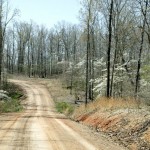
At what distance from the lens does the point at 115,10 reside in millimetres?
47781

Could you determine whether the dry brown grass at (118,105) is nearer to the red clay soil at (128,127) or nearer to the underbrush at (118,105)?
the underbrush at (118,105)

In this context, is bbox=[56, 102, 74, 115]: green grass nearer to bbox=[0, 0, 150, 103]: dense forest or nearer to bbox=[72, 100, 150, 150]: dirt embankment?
bbox=[0, 0, 150, 103]: dense forest

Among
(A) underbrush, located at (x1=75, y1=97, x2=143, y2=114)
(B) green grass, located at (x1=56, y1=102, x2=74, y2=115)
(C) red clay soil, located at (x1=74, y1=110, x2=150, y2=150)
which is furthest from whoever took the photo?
(B) green grass, located at (x1=56, y1=102, x2=74, y2=115)

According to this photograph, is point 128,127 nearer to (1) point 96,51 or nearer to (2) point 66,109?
(2) point 66,109

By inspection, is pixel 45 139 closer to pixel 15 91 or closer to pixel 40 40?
pixel 15 91

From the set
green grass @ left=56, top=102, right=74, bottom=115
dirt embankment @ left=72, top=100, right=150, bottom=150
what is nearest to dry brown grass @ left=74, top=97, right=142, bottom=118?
dirt embankment @ left=72, top=100, right=150, bottom=150

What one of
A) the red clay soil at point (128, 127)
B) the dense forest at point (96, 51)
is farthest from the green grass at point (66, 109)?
the red clay soil at point (128, 127)

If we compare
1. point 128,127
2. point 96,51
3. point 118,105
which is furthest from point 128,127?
point 96,51

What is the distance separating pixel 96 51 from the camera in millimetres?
86125

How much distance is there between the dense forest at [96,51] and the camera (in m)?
43.8

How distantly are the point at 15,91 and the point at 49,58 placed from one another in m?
50.8

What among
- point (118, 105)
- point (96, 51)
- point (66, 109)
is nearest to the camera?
point (118, 105)

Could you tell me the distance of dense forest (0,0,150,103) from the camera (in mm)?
43784

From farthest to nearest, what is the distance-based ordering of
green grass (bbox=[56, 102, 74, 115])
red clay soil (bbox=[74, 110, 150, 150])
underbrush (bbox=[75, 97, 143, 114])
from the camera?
1. green grass (bbox=[56, 102, 74, 115])
2. underbrush (bbox=[75, 97, 143, 114])
3. red clay soil (bbox=[74, 110, 150, 150])
